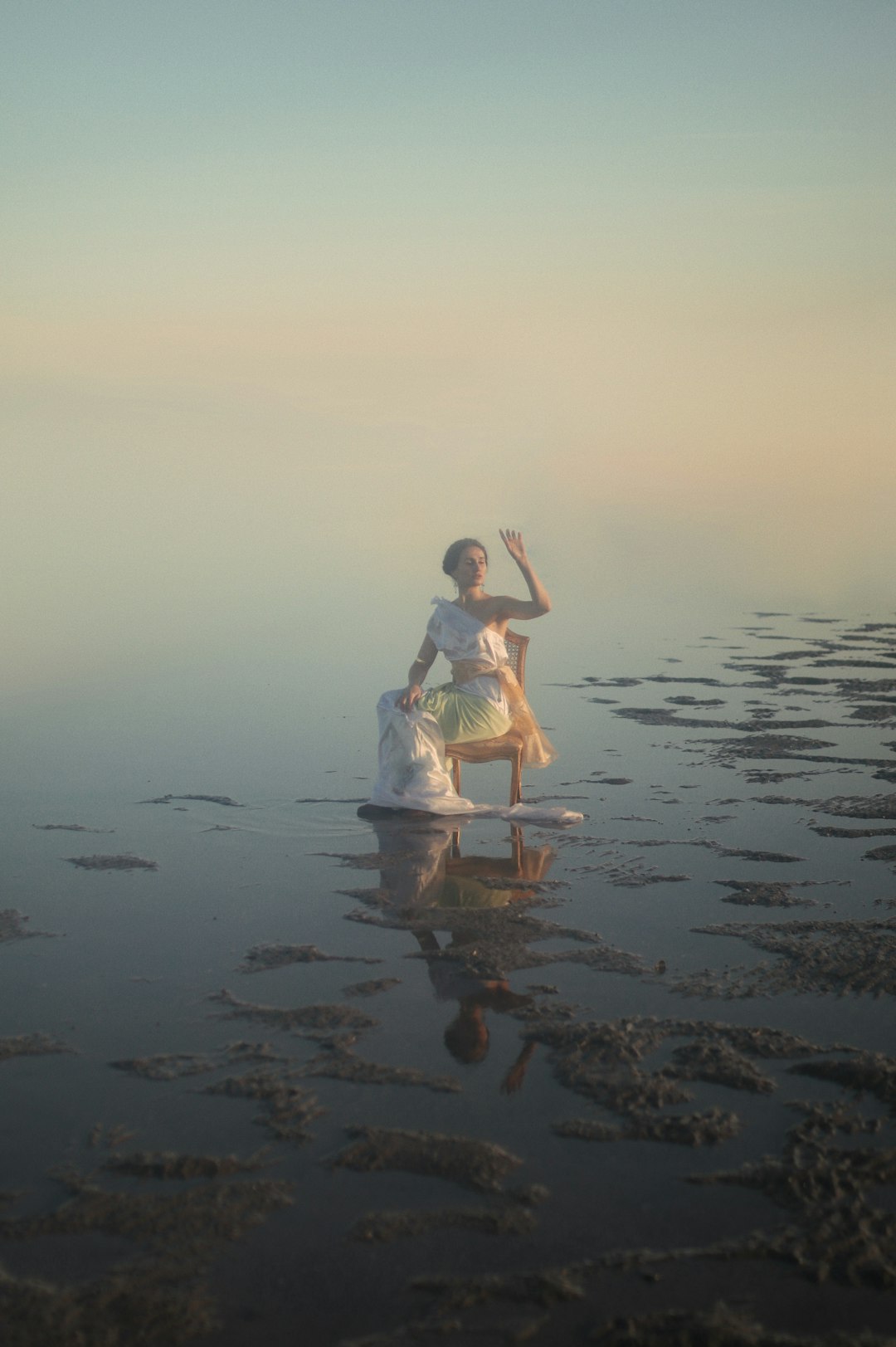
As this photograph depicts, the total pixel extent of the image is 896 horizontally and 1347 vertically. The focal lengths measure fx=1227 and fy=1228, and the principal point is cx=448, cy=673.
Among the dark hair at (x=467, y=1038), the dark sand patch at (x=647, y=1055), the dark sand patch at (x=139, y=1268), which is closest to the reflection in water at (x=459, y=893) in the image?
the dark hair at (x=467, y=1038)

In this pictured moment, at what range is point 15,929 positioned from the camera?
5191 mm

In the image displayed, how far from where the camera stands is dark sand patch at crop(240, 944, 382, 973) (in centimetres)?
479

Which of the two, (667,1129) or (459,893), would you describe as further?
(459,893)

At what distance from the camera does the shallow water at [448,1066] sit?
9.01 ft

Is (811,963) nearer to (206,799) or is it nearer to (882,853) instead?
(882,853)

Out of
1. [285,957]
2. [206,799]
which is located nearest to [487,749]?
[206,799]

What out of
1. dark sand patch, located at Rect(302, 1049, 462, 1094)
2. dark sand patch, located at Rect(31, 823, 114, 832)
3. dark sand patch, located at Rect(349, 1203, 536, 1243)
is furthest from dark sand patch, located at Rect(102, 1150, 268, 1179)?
dark sand patch, located at Rect(31, 823, 114, 832)

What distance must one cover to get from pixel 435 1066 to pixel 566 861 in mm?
2707

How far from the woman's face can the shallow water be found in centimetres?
153

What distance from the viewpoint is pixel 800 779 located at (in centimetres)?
855

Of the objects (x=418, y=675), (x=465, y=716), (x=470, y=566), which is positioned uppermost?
(x=470, y=566)

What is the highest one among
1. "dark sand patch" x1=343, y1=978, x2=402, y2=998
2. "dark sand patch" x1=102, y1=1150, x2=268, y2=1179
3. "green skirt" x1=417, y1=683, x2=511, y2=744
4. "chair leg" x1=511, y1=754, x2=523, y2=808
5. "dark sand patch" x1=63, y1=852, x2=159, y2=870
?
"green skirt" x1=417, y1=683, x2=511, y2=744

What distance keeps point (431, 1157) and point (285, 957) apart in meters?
1.73

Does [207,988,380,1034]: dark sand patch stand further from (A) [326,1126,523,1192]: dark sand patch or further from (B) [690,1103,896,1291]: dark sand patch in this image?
(B) [690,1103,896,1291]: dark sand patch
